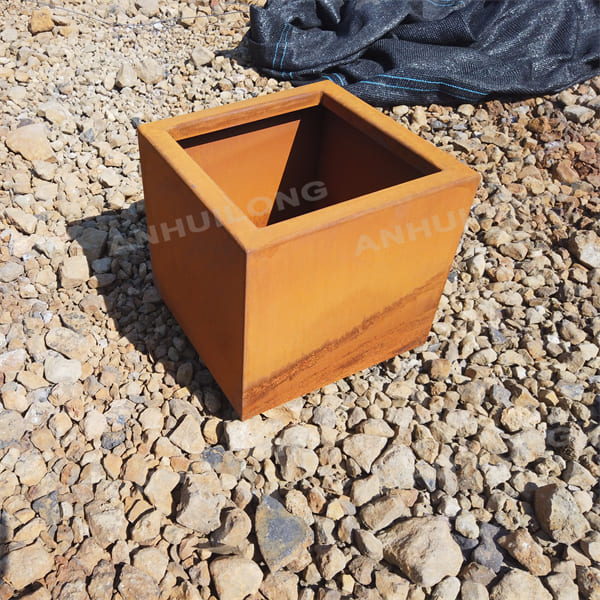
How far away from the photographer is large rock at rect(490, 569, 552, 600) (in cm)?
171

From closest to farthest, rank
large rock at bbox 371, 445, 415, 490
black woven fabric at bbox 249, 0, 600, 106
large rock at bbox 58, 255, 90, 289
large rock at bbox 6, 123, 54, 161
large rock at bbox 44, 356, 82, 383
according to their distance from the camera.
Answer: large rock at bbox 371, 445, 415, 490
large rock at bbox 44, 356, 82, 383
large rock at bbox 58, 255, 90, 289
large rock at bbox 6, 123, 54, 161
black woven fabric at bbox 249, 0, 600, 106

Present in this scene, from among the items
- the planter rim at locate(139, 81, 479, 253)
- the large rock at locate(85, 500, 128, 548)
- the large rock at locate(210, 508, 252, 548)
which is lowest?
the large rock at locate(85, 500, 128, 548)

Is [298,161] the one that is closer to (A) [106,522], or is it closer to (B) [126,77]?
(A) [106,522]

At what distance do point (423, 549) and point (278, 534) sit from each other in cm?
41

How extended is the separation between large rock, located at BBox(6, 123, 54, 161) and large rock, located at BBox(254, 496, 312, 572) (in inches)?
85.3

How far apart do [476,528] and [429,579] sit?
0.24 m

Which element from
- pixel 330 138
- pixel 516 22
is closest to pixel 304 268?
pixel 330 138

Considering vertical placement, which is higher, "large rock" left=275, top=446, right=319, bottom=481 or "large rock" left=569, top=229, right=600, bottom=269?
"large rock" left=569, top=229, right=600, bottom=269

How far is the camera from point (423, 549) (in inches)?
69.8

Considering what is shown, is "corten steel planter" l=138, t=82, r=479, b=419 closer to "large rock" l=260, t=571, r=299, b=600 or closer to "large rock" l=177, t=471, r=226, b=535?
"large rock" l=177, t=471, r=226, b=535

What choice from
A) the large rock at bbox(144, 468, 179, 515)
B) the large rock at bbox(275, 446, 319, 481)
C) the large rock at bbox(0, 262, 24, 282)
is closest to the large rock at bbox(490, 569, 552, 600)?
the large rock at bbox(275, 446, 319, 481)

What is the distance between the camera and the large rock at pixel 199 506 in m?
1.83

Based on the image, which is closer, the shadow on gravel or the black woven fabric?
the shadow on gravel

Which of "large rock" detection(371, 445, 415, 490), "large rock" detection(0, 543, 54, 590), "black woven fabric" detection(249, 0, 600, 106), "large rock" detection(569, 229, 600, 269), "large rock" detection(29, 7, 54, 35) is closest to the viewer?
"large rock" detection(0, 543, 54, 590)
